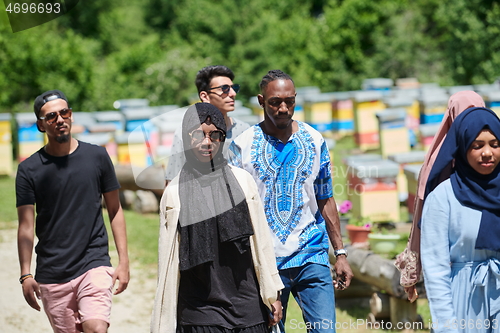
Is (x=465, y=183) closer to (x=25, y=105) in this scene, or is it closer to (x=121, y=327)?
(x=121, y=327)

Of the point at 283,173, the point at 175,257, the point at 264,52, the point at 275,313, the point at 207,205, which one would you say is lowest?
the point at 275,313

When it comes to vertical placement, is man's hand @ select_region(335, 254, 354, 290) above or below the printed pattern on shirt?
below

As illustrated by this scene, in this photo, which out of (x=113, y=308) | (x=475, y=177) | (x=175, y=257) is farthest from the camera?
(x=113, y=308)

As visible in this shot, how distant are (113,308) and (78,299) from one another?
3.02 metres

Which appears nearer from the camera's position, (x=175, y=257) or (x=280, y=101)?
(x=175, y=257)

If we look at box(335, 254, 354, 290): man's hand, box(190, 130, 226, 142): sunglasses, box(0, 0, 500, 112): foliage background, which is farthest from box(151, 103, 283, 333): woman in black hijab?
box(0, 0, 500, 112): foliage background

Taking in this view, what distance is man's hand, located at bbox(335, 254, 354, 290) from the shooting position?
387cm

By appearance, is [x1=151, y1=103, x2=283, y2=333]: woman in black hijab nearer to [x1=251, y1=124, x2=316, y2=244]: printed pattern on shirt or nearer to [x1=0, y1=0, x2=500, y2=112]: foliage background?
[x1=251, y1=124, x2=316, y2=244]: printed pattern on shirt

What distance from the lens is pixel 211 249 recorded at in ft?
10.3

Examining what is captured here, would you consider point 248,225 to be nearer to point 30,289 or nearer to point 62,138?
point 62,138

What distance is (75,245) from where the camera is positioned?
3.91m

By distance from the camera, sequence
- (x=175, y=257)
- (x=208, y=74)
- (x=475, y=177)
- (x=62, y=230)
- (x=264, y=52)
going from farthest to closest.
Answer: (x=264, y=52) < (x=208, y=74) < (x=62, y=230) < (x=175, y=257) < (x=475, y=177)

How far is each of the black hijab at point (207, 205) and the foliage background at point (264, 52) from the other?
18.1 m

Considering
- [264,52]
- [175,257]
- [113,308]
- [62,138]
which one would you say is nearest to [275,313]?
[175,257]
